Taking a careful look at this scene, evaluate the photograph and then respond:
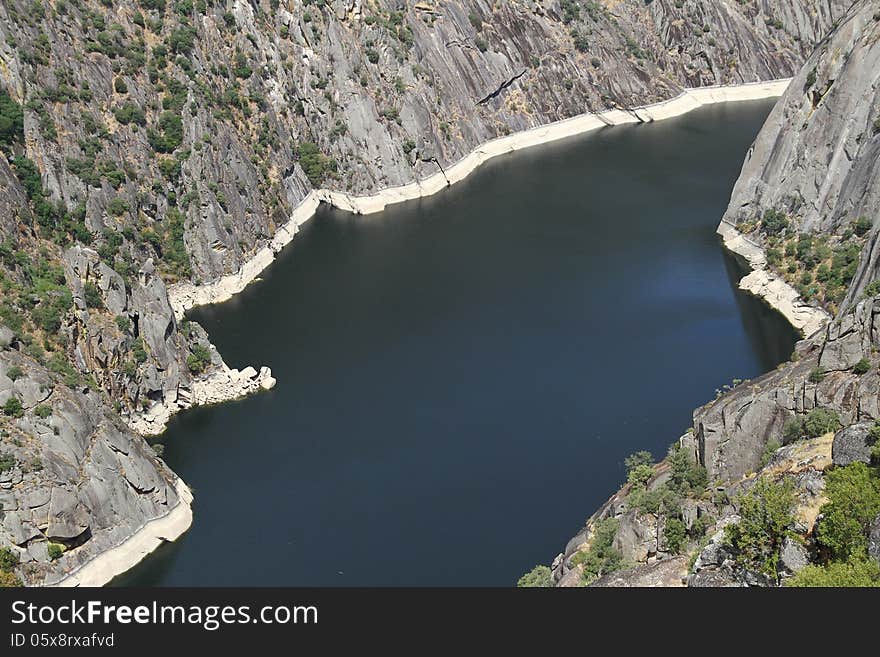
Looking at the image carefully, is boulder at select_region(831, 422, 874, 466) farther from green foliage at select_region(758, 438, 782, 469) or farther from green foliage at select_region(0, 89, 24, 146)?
green foliage at select_region(0, 89, 24, 146)

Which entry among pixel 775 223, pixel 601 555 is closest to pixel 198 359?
pixel 601 555

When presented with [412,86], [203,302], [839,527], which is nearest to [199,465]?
[203,302]

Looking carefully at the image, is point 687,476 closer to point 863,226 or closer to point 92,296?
point 92,296

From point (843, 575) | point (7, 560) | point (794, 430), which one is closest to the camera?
point (843, 575)

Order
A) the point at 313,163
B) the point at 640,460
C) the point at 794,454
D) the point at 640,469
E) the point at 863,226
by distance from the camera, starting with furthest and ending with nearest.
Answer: the point at 313,163
the point at 863,226
the point at 640,460
the point at 640,469
the point at 794,454

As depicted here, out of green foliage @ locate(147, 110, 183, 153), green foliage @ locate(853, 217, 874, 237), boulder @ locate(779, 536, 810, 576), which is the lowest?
green foliage @ locate(853, 217, 874, 237)

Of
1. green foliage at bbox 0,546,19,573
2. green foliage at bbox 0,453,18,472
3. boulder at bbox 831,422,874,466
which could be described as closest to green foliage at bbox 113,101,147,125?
green foliage at bbox 0,453,18,472
